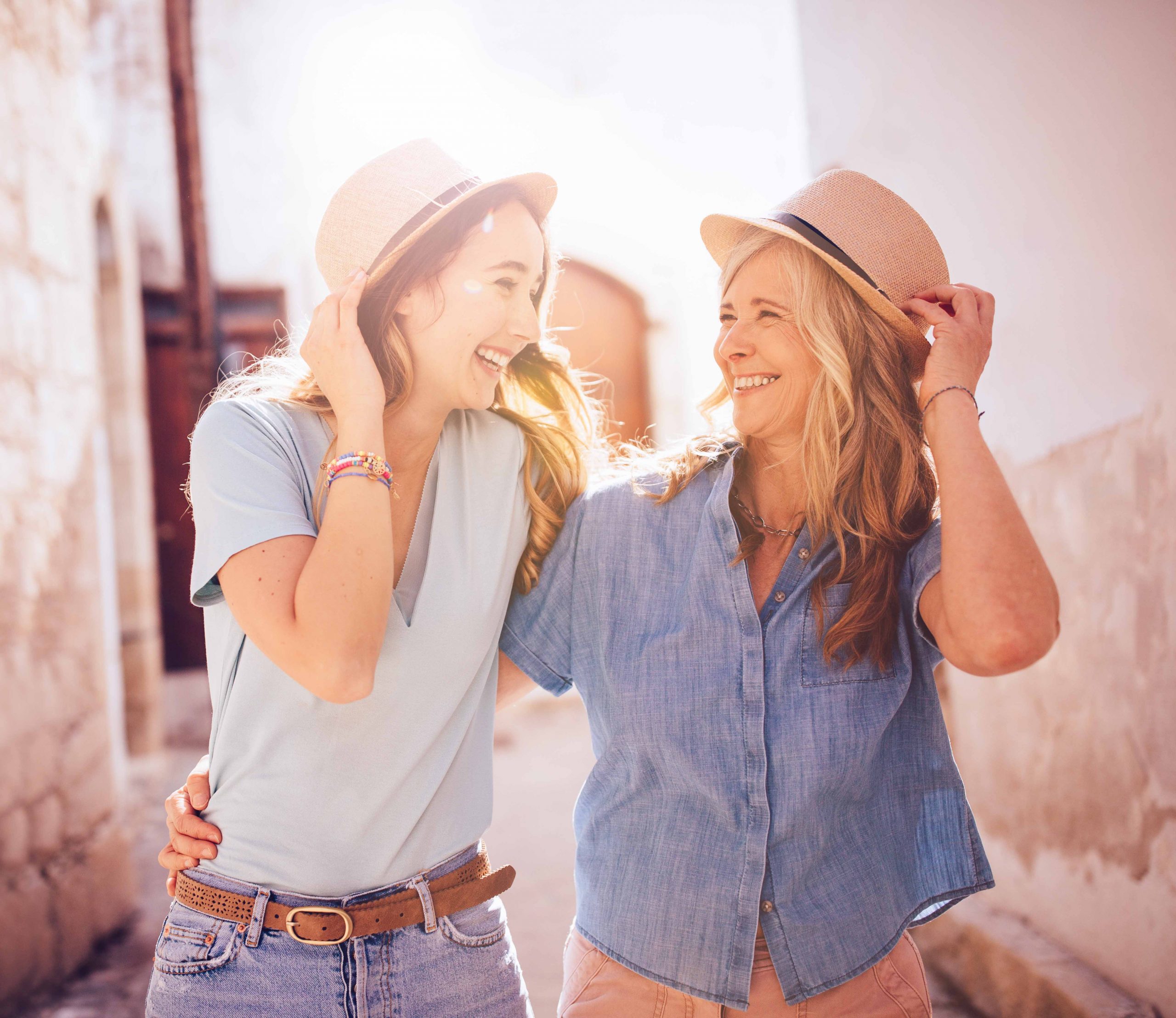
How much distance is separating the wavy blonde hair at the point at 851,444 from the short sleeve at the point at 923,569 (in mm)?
31

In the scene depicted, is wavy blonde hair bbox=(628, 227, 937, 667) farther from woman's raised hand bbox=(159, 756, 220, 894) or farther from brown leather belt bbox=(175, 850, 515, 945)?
woman's raised hand bbox=(159, 756, 220, 894)

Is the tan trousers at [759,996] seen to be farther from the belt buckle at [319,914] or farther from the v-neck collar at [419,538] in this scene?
the v-neck collar at [419,538]

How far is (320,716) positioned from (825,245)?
3.79ft

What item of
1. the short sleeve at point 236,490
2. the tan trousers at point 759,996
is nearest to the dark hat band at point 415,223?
the short sleeve at point 236,490

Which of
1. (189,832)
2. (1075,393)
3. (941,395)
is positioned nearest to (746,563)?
(941,395)

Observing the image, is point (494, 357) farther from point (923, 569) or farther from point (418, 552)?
point (923, 569)

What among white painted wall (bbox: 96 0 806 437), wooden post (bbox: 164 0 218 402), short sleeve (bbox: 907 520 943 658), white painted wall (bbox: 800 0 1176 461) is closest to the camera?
short sleeve (bbox: 907 520 943 658)

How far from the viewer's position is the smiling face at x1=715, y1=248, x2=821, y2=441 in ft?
5.65

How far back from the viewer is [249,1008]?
4.46 ft

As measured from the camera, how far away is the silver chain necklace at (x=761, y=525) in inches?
68.0

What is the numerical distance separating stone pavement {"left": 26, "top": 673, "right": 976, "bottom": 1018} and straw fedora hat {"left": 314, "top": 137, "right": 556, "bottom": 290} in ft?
8.70

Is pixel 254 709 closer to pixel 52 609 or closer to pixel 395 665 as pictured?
pixel 395 665

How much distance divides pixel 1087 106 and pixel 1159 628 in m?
1.23

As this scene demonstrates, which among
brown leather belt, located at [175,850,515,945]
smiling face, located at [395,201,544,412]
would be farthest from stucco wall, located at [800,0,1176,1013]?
brown leather belt, located at [175,850,515,945]
